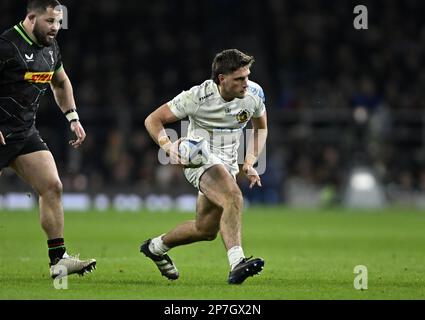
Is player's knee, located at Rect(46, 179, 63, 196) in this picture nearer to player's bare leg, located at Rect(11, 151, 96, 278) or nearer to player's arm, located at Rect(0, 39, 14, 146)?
player's bare leg, located at Rect(11, 151, 96, 278)

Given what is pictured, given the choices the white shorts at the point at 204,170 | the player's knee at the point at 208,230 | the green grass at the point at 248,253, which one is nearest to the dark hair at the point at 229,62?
the white shorts at the point at 204,170

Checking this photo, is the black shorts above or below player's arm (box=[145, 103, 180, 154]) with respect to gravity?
below

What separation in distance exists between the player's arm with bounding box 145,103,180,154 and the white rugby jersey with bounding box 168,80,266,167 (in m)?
0.05

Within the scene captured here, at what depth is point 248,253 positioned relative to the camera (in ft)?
42.7

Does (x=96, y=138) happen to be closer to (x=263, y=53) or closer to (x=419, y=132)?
(x=263, y=53)

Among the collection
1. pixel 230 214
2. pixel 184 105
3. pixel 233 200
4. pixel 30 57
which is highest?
pixel 30 57

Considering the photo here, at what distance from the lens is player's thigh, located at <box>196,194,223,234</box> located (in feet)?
30.4

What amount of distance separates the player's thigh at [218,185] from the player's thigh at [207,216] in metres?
0.25

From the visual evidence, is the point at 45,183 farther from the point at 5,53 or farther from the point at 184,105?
the point at 184,105

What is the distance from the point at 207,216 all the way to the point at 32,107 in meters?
1.88

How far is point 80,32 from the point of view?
27.2m

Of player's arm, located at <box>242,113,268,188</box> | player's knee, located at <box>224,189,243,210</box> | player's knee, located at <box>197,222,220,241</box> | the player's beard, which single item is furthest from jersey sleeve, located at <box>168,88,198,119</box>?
the player's beard

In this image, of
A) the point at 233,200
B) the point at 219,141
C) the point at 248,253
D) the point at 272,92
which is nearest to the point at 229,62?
the point at 219,141
